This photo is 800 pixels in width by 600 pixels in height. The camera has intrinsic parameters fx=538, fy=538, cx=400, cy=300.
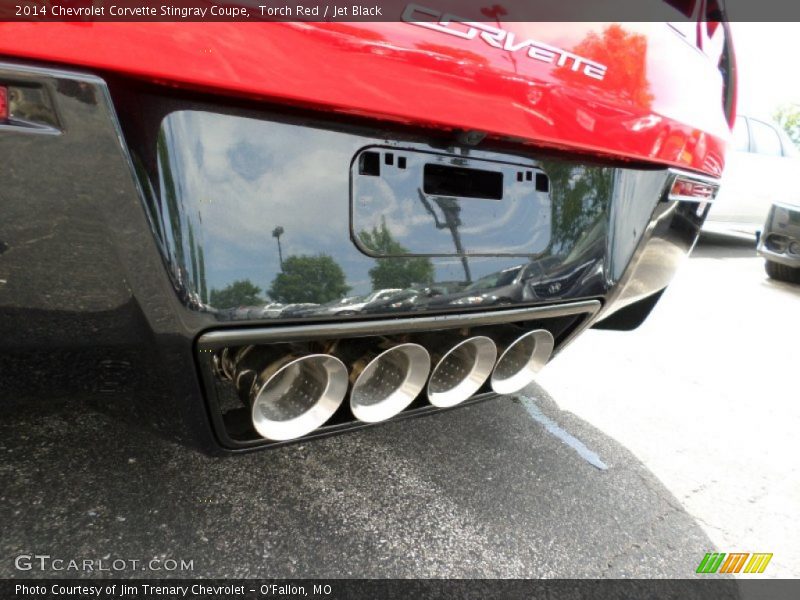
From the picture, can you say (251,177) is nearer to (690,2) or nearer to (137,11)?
(137,11)

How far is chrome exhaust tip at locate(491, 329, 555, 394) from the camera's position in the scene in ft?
4.55

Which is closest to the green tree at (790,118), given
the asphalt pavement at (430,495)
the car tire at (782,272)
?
the car tire at (782,272)

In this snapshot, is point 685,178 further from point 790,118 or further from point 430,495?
point 790,118

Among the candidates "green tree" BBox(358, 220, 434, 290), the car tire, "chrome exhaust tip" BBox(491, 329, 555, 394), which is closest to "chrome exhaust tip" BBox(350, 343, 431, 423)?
"green tree" BBox(358, 220, 434, 290)

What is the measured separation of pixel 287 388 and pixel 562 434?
1498 mm

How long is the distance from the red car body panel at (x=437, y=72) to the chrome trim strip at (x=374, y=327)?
1.22 ft

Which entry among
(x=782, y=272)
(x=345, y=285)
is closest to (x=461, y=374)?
(x=345, y=285)

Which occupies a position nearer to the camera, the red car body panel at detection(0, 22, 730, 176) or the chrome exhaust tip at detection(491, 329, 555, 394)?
the red car body panel at detection(0, 22, 730, 176)

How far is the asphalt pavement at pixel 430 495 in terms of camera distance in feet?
4.60

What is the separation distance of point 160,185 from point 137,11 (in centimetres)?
22

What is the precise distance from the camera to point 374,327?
1.04 m

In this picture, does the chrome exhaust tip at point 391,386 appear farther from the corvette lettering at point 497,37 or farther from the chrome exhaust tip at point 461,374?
the corvette lettering at point 497,37

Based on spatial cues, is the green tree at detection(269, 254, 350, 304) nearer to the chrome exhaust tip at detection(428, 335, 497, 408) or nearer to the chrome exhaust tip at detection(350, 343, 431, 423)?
the chrome exhaust tip at detection(350, 343, 431, 423)

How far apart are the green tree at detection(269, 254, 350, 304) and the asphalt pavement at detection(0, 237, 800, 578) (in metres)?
0.55
